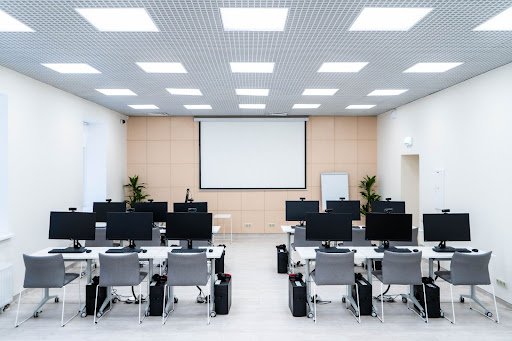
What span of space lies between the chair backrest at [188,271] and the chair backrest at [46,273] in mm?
1322

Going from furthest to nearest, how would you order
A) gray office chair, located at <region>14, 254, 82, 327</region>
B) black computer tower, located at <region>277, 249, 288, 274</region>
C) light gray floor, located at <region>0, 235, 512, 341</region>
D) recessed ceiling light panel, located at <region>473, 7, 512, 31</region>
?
black computer tower, located at <region>277, 249, 288, 274</region>
gray office chair, located at <region>14, 254, 82, 327</region>
light gray floor, located at <region>0, 235, 512, 341</region>
recessed ceiling light panel, located at <region>473, 7, 512, 31</region>

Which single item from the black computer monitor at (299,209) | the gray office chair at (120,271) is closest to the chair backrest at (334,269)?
the gray office chair at (120,271)

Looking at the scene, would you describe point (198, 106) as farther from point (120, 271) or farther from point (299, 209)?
point (120, 271)

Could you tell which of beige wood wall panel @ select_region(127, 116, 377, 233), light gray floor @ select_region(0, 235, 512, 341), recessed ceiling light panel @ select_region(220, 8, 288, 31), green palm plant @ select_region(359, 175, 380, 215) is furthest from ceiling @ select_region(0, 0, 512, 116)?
green palm plant @ select_region(359, 175, 380, 215)

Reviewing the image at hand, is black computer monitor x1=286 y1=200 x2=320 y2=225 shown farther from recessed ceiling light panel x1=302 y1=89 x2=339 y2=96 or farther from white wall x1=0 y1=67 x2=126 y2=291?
white wall x1=0 y1=67 x2=126 y2=291

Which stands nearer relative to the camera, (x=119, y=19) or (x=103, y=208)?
(x=119, y=19)

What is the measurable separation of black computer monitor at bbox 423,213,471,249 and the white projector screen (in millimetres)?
5707

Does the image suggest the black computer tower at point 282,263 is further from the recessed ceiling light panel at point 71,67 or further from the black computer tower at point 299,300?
the recessed ceiling light panel at point 71,67

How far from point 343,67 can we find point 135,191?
7.16 metres

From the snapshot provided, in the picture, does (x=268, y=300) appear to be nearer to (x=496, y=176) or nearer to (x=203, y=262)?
(x=203, y=262)

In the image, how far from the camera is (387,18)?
150 inches

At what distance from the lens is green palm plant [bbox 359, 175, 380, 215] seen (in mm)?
10711

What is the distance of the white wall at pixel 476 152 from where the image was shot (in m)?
5.45

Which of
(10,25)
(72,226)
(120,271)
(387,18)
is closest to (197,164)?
(72,226)
